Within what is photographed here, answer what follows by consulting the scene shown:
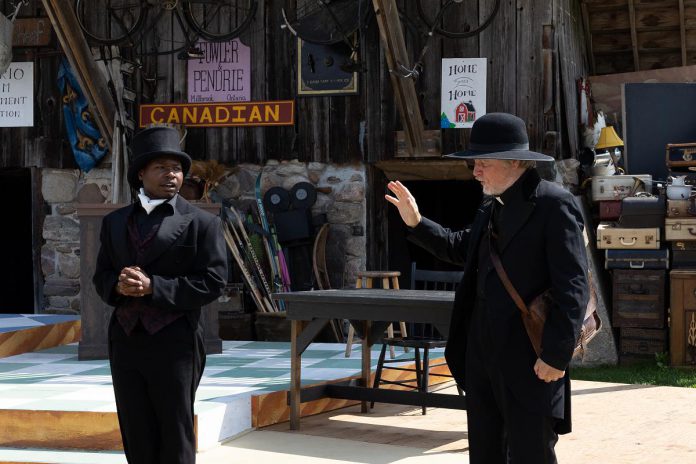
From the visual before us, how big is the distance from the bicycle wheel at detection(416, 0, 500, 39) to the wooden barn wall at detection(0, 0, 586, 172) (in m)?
0.08

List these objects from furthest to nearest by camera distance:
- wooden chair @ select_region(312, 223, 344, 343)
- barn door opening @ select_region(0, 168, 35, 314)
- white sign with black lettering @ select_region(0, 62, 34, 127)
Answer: barn door opening @ select_region(0, 168, 35, 314)
white sign with black lettering @ select_region(0, 62, 34, 127)
wooden chair @ select_region(312, 223, 344, 343)

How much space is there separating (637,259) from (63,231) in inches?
215

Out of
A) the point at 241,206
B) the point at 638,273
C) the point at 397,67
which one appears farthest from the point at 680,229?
the point at 241,206

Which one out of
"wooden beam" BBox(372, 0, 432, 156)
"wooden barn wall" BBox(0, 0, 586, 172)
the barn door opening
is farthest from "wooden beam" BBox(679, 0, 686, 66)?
the barn door opening

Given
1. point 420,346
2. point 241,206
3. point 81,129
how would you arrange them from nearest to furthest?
point 420,346
point 241,206
point 81,129

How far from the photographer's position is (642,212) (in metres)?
10.0

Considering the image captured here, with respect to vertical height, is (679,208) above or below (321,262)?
above

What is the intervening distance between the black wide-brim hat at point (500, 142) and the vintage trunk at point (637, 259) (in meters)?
6.51

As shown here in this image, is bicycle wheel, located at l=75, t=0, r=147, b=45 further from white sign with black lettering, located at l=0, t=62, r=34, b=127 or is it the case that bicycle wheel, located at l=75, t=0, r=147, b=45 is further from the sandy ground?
the sandy ground

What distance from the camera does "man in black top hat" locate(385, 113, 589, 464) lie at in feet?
11.3

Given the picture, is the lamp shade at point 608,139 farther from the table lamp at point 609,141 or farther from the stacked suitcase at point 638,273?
the stacked suitcase at point 638,273

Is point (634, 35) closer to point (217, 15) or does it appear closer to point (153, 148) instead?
point (217, 15)

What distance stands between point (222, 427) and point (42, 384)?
153cm

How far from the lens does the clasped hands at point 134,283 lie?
3869 mm
